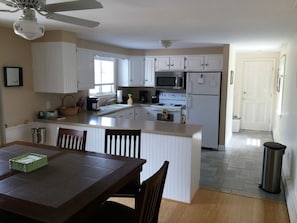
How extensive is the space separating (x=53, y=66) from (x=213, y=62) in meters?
3.55

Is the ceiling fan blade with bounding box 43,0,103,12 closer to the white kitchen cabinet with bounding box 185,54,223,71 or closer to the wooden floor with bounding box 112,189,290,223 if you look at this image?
the wooden floor with bounding box 112,189,290,223

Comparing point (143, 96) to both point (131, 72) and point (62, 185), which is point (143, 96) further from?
point (62, 185)

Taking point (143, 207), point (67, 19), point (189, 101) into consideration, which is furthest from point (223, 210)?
point (189, 101)

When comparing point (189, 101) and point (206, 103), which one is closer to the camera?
Result: point (206, 103)

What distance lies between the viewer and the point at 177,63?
6.12m

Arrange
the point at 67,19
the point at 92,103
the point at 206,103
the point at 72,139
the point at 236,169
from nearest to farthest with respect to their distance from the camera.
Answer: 1. the point at 67,19
2. the point at 72,139
3. the point at 236,169
4. the point at 92,103
5. the point at 206,103

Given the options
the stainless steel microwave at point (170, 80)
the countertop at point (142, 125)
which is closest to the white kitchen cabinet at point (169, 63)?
the stainless steel microwave at point (170, 80)

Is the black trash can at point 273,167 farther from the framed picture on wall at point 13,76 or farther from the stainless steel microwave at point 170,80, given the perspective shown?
the framed picture on wall at point 13,76

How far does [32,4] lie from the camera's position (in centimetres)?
162

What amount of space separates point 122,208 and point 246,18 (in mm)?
2364

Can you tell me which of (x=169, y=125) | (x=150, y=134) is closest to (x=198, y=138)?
(x=169, y=125)

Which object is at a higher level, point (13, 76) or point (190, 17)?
point (190, 17)

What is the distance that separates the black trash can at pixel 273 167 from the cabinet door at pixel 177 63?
309 cm

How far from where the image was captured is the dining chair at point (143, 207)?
1442mm
